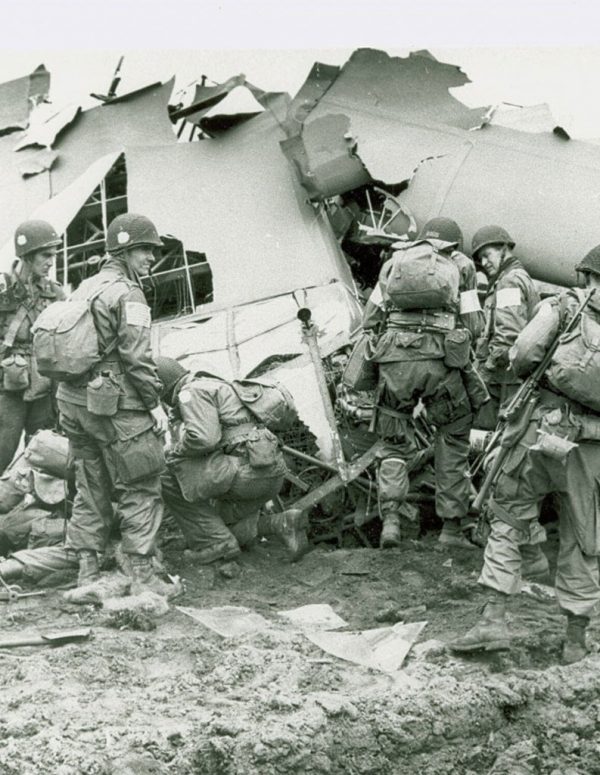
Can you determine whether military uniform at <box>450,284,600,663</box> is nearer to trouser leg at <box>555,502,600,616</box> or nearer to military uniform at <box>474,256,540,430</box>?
trouser leg at <box>555,502,600,616</box>

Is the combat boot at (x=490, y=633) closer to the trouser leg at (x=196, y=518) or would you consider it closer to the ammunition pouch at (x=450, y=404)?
the ammunition pouch at (x=450, y=404)

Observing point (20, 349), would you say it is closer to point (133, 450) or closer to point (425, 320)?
point (133, 450)

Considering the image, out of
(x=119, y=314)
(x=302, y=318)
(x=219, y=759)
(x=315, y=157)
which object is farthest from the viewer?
(x=315, y=157)

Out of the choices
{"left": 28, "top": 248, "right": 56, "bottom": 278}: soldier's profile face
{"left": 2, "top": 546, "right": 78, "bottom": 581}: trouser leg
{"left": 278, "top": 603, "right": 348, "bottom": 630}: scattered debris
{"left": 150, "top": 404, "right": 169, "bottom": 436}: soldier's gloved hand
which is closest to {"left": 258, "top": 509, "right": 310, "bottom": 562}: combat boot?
{"left": 278, "top": 603, "right": 348, "bottom": 630}: scattered debris

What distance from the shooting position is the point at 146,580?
19.7 feet

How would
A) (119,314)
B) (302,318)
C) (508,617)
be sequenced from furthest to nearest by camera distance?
1. (302,318)
2. (119,314)
3. (508,617)

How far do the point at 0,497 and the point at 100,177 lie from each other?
326 centimetres

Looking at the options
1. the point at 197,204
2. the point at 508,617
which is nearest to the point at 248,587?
the point at 508,617

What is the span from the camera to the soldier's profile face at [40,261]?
715 cm

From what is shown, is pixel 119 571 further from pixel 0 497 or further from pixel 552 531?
pixel 552 531

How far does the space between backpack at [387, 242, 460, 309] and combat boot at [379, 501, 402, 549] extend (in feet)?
4.19

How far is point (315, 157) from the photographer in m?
8.48

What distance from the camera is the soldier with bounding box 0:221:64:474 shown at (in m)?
7.10

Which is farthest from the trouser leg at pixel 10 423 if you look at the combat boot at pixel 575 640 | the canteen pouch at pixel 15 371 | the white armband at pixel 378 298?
the combat boot at pixel 575 640
